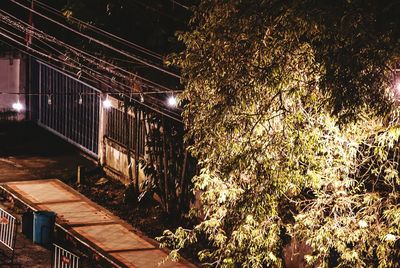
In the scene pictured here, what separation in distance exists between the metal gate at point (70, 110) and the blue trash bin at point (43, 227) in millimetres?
6343

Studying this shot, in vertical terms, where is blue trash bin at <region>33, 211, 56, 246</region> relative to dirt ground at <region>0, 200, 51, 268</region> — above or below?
above

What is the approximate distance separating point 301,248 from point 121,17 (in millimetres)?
8152

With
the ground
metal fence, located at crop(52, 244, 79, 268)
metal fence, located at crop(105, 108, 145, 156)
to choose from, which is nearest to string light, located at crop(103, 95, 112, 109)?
metal fence, located at crop(105, 108, 145, 156)

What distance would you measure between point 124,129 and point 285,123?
11.3 metres

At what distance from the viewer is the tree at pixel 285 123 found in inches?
410

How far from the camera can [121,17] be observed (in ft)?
68.0

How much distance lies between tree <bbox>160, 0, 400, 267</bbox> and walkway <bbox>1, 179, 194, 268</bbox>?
512 cm

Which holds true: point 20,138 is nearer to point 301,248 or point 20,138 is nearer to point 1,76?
point 1,76

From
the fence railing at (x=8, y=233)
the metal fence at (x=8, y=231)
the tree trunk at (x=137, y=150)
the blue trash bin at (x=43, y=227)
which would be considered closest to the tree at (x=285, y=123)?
the fence railing at (x=8, y=233)

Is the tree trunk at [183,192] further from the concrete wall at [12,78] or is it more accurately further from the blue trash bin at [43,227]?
the concrete wall at [12,78]

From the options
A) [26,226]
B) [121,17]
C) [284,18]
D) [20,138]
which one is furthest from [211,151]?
[20,138]

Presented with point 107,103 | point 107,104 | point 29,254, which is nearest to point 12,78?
point 107,104

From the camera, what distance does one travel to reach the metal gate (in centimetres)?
2395

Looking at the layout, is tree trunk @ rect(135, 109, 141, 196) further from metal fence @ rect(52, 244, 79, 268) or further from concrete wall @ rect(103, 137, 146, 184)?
metal fence @ rect(52, 244, 79, 268)
